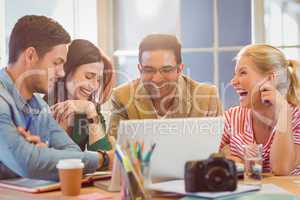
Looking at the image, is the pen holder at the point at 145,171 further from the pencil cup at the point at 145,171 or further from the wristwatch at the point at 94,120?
the wristwatch at the point at 94,120

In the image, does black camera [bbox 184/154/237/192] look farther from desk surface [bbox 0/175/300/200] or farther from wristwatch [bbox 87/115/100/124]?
wristwatch [bbox 87/115/100/124]

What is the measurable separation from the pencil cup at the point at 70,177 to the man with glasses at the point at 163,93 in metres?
1.04

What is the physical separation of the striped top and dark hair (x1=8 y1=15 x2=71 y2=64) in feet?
3.03

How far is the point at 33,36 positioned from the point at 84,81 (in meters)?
0.40

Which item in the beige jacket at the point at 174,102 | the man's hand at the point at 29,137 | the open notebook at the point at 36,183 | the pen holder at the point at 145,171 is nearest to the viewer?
the pen holder at the point at 145,171

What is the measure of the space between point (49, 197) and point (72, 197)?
7cm

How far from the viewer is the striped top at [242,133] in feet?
7.05

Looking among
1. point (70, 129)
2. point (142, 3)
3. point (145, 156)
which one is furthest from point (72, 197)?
point (142, 3)

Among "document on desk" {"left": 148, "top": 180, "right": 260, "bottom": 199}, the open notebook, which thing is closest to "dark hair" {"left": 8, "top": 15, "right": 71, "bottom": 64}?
the open notebook

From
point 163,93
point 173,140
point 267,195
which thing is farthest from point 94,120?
point 267,195

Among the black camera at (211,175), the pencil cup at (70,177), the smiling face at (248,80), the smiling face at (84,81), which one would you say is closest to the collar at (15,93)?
the smiling face at (84,81)

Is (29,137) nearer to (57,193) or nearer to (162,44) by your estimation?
(57,193)

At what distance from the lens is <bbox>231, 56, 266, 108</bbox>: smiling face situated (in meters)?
2.32

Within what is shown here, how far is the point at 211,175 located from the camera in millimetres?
1338
